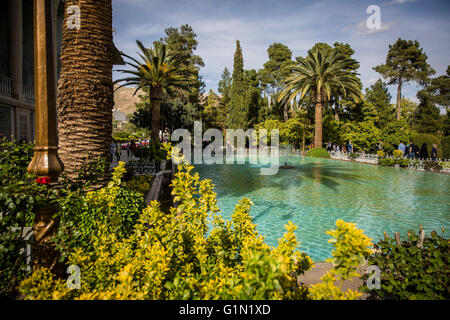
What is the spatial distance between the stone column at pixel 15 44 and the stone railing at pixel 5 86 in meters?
0.17

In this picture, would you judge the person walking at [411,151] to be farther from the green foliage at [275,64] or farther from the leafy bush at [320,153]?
the green foliage at [275,64]

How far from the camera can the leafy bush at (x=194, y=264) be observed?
1.72 metres

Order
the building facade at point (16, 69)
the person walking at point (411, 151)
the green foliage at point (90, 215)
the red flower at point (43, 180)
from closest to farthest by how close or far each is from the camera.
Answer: the green foliage at point (90, 215), the red flower at point (43, 180), the building facade at point (16, 69), the person walking at point (411, 151)

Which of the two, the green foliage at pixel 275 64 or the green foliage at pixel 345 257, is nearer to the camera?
the green foliage at pixel 345 257

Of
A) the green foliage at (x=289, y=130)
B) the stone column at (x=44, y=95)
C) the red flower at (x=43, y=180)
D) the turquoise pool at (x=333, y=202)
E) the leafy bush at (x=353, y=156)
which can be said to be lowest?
the turquoise pool at (x=333, y=202)

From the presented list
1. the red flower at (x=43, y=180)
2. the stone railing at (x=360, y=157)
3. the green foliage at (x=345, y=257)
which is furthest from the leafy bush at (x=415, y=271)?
the stone railing at (x=360, y=157)

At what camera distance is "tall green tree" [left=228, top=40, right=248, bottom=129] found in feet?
134

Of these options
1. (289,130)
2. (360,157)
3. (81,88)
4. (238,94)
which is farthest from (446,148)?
(81,88)

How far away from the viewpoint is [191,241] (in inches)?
113

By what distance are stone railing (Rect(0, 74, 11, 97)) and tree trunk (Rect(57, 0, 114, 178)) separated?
11.6 meters

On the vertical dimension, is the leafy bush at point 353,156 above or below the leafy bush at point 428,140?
below

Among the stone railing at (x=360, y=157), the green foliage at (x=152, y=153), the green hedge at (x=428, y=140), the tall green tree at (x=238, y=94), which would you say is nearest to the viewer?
the green foliage at (x=152, y=153)

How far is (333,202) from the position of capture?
10.4 meters

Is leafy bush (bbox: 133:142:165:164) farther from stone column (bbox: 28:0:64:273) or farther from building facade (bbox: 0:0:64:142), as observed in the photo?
stone column (bbox: 28:0:64:273)
